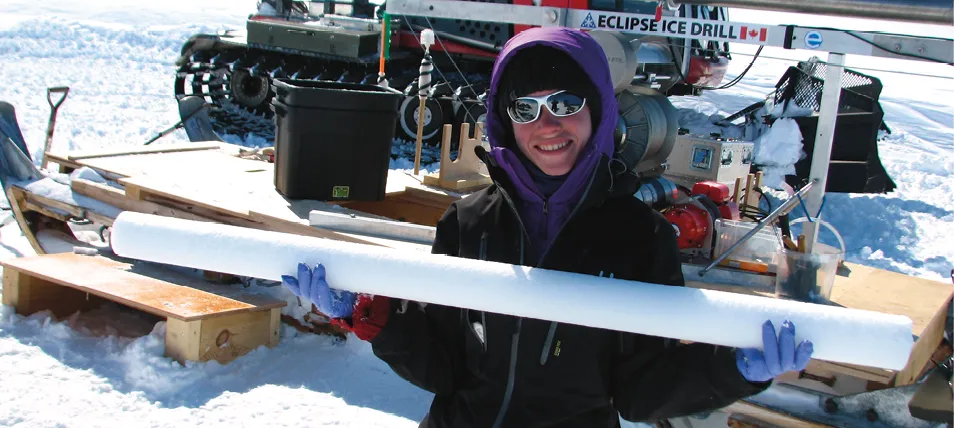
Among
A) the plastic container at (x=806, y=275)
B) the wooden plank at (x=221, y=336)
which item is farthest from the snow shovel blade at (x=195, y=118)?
the plastic container at (x=806, y=275)

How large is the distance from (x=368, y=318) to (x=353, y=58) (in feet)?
28.5

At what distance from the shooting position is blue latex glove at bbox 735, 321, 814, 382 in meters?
1.50

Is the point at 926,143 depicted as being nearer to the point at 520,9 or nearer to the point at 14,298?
the point at 520,9

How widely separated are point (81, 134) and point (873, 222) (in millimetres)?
8392

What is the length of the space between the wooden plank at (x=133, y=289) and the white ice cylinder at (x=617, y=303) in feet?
6.66

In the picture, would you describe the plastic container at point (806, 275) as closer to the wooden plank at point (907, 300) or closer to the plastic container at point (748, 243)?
the wooden plank at point (907, 300)

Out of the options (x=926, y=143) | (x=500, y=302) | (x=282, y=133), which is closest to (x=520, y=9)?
(x=282, y=133)

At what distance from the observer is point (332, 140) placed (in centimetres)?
429

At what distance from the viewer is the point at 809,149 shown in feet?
28.3

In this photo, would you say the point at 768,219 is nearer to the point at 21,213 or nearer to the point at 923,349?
the point at 923,349

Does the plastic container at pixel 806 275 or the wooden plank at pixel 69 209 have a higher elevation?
the plastic container at pixel 806 275

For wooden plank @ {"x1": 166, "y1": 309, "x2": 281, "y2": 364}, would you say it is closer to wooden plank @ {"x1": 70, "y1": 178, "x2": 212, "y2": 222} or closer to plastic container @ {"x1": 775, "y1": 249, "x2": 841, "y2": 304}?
wooden plank @ {"x1": 70, "y1": 178, "x2": 212, "y2": 222}

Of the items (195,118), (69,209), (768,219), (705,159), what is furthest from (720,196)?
(195,118)

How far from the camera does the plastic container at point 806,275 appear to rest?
311 cm
